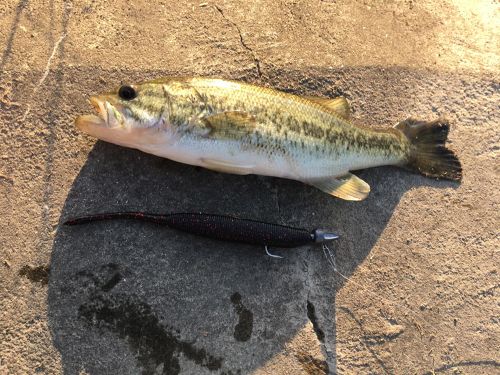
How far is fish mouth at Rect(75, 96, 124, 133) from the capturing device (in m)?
3.05

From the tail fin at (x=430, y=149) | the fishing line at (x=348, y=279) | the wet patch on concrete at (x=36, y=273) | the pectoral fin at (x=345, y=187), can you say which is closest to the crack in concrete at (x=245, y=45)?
the pectoral fin at (x=345, y=187)

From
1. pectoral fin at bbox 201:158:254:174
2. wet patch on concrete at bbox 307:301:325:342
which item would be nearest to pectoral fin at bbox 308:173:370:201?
pectoral fin at bbox 201:158:254:174

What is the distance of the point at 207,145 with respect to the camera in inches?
124

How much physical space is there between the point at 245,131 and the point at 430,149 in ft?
5.15

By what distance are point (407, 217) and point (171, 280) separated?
1.90m

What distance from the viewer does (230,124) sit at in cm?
317

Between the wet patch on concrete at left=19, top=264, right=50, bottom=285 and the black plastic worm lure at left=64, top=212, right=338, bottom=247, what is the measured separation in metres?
0.36

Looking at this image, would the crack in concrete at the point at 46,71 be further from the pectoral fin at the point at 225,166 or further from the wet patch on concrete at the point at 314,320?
the wet patch on concrete at the point at 314,320

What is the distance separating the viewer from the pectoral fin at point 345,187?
3.48 meters

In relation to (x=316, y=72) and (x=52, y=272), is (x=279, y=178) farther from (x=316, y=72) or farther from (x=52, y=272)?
(x=52, y=272)

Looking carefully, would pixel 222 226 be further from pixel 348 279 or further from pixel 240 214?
pixel 348 279

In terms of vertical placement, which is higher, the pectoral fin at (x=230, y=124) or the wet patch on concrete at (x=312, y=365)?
the pectoral fin at (x=230, y=124)

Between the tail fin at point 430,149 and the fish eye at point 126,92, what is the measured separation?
2.07m

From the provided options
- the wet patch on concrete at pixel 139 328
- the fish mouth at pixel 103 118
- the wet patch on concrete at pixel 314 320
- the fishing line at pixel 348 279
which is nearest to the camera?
the fish mouth at pixel 103 118
